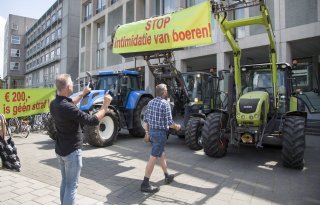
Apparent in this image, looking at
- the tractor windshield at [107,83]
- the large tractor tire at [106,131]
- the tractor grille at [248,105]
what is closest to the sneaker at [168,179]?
the tractor grille at [248,105]

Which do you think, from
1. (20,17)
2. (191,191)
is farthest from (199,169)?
(20,17)

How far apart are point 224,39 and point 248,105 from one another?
10610 millimetres

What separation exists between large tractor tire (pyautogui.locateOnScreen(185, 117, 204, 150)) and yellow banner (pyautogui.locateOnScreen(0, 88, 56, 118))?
24.6 ft

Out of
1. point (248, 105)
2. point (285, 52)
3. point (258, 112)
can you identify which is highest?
point (285, 52)

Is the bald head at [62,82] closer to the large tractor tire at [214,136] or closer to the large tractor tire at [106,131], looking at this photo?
the large tractor tire at [214,136]

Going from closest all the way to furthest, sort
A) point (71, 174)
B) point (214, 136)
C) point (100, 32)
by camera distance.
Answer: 1. point (71, 174)
2. point (214, 136)
3. point (100, 32)

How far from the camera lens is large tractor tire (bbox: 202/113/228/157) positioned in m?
6.72

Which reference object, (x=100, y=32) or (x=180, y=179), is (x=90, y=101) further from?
(x=100, y=32)

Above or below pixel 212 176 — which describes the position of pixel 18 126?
above

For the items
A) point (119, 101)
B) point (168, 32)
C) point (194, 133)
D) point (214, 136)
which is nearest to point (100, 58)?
point (119, 101)

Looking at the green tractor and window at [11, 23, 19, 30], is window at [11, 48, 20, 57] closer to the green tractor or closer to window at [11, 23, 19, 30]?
window at [11, 23, 19, 30]

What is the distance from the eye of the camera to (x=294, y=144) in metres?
5.84

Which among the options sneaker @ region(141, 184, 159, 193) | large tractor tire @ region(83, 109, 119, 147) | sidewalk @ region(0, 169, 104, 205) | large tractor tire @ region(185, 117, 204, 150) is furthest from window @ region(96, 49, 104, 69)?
sneaker @ region(141, 184, 159, 193)

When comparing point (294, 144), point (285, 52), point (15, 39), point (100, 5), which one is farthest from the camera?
point (15, 39)
